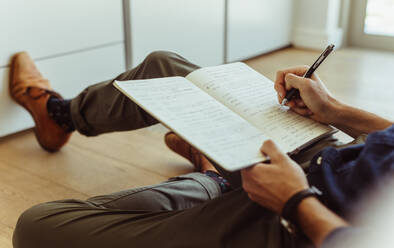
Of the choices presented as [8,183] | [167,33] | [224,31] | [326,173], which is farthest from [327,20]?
[326,173]

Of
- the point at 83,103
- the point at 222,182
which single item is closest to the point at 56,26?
the point at 83,103

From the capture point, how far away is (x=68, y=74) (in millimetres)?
2064

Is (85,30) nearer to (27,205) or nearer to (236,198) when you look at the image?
(27,205)

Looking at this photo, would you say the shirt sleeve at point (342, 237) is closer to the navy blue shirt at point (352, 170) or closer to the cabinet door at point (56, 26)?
the navy blue shirt at point (352, 170)

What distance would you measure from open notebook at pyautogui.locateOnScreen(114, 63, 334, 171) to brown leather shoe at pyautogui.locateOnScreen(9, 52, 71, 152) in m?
0.78

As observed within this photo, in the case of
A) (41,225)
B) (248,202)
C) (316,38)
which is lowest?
(316,38)

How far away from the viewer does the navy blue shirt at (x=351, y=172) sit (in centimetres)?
74

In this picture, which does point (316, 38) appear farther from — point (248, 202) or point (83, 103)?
point (248, 202)

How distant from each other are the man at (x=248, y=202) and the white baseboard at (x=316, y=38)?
2184mm

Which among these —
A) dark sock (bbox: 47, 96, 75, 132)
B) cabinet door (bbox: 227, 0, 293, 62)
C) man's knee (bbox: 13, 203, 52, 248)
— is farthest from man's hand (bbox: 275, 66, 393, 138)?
cabinet door (bbox: 227, 0, 293, 62)

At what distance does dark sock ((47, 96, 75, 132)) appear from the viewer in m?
1.67

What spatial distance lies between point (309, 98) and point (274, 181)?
0.33 metres

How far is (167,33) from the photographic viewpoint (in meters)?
2.46

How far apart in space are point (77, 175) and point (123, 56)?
81 centimetres
